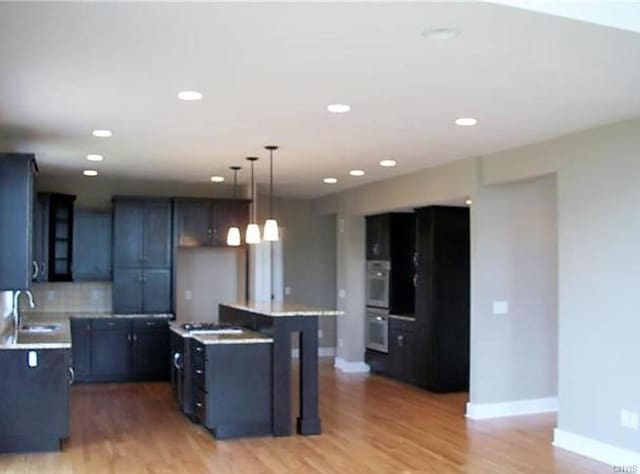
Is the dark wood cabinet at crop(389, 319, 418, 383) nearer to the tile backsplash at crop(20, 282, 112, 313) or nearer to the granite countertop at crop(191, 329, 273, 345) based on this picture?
the granite countertop at crop(191, 329, 273, 345)

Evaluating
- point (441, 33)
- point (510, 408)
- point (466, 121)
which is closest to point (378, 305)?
point (510, 408)

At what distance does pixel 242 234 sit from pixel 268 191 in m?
1.02

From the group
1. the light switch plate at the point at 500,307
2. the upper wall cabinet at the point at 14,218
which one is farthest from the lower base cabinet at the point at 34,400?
the light switch plate at the point at 500,307

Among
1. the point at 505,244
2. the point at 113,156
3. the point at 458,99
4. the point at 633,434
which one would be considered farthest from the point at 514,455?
the point at 113,156

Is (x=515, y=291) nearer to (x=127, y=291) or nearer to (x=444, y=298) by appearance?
(x=444, y=298)

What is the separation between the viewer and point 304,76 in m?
4.43

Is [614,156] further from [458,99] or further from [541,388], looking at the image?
[541,388]

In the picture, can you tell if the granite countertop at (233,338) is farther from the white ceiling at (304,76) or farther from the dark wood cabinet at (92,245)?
the dark wood cabinet at (92,245)

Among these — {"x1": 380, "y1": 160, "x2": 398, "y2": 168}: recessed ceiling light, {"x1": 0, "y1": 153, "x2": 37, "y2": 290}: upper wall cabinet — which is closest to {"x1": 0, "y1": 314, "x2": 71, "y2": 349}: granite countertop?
{"x1": 0, "y1": 153, "x2": 37, "y2": 290}: upper wall cabinet

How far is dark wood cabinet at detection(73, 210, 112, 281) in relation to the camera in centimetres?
985

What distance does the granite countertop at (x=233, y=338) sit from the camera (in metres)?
6.65

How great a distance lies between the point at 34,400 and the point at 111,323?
3.43 metres

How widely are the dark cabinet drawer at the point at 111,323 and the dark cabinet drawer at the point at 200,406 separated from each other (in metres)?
2.80

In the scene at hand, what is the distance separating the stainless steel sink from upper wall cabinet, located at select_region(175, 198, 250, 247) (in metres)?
2.34
